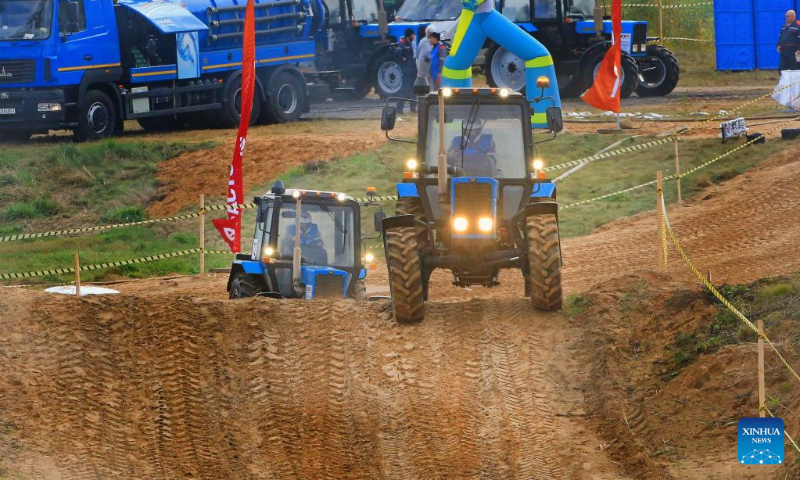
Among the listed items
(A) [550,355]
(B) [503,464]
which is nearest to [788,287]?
(A) [550,355]

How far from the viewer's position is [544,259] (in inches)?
500

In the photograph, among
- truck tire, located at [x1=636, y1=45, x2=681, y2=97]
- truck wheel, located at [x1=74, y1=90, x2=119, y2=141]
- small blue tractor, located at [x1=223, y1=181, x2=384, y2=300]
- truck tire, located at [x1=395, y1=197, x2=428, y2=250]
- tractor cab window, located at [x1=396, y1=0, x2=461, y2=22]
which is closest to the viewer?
truck tire, located at [x1=395, y1=197, x2=428, y2=250]

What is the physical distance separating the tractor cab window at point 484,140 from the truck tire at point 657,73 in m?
15.3

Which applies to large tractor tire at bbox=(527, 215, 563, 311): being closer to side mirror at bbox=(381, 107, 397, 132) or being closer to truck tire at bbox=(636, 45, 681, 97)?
side mirror at bbox=(381, 107, 397, 132)

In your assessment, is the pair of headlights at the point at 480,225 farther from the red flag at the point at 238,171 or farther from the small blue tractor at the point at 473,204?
the red flag at the point at 238,171

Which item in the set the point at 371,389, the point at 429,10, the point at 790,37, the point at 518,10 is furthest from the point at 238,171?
the point at 429,10

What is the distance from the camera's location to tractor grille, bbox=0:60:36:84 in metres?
23.6

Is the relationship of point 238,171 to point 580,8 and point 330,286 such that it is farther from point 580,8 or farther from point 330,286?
point 580,8

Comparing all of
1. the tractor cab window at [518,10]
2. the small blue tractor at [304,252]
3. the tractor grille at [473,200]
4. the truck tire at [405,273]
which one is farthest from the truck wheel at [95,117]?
the tractor grille at [473,200]

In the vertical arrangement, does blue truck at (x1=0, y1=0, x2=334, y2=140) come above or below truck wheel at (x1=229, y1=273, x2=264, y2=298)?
above

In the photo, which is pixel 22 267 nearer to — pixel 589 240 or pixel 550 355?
pixel 589 240

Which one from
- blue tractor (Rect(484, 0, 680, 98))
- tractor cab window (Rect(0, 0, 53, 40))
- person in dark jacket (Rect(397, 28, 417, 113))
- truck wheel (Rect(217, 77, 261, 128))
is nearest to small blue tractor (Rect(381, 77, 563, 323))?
tractor cab window (Rect(0, 0, 53, 40))

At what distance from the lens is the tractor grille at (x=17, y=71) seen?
2359 cm

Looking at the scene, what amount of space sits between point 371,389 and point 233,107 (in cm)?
1637
